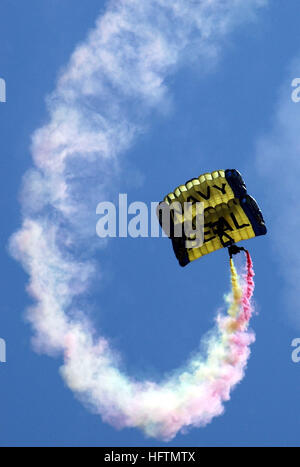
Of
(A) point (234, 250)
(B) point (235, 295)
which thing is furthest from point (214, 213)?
(B) point (235, 295)

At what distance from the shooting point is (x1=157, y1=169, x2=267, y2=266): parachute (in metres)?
50.2

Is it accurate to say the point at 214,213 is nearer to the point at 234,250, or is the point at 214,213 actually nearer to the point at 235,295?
the point at 234,250

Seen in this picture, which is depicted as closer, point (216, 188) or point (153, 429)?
point (216, 188)

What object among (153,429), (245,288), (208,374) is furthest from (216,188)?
(153,429)

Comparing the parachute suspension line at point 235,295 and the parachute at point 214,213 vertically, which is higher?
the parachute at point 214,213

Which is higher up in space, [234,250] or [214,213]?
[214,213]

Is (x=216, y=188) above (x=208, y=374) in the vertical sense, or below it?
above

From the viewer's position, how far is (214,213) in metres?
51.3

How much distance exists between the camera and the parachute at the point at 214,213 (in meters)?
50.2

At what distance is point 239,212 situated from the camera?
166 feet

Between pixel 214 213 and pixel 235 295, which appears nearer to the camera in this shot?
pixel 214 213
